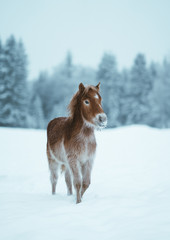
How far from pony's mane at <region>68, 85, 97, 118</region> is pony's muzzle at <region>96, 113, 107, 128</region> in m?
0.62

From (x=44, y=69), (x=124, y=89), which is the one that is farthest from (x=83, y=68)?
(x=124, y=89)

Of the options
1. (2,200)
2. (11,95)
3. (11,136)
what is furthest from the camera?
(11,95)

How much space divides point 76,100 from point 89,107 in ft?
1.44

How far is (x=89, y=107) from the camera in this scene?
4055 millimetres

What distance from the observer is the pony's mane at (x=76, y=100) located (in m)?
4.26

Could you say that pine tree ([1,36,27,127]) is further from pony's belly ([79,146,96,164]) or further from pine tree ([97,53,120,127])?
pony's belly ([79,146,96,164])

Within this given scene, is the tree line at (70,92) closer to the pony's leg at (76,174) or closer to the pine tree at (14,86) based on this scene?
the pine tree at (14,86)

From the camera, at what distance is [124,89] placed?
3300cm

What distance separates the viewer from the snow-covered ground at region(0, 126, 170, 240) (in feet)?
8.06

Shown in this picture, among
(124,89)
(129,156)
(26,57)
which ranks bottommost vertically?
(124,89)

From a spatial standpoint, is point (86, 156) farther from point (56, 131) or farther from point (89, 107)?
point (56, 131)

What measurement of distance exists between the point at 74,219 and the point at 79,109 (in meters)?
2.03

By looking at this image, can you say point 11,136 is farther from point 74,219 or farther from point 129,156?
point 74,219

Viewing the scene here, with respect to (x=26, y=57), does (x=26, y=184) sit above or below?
below
